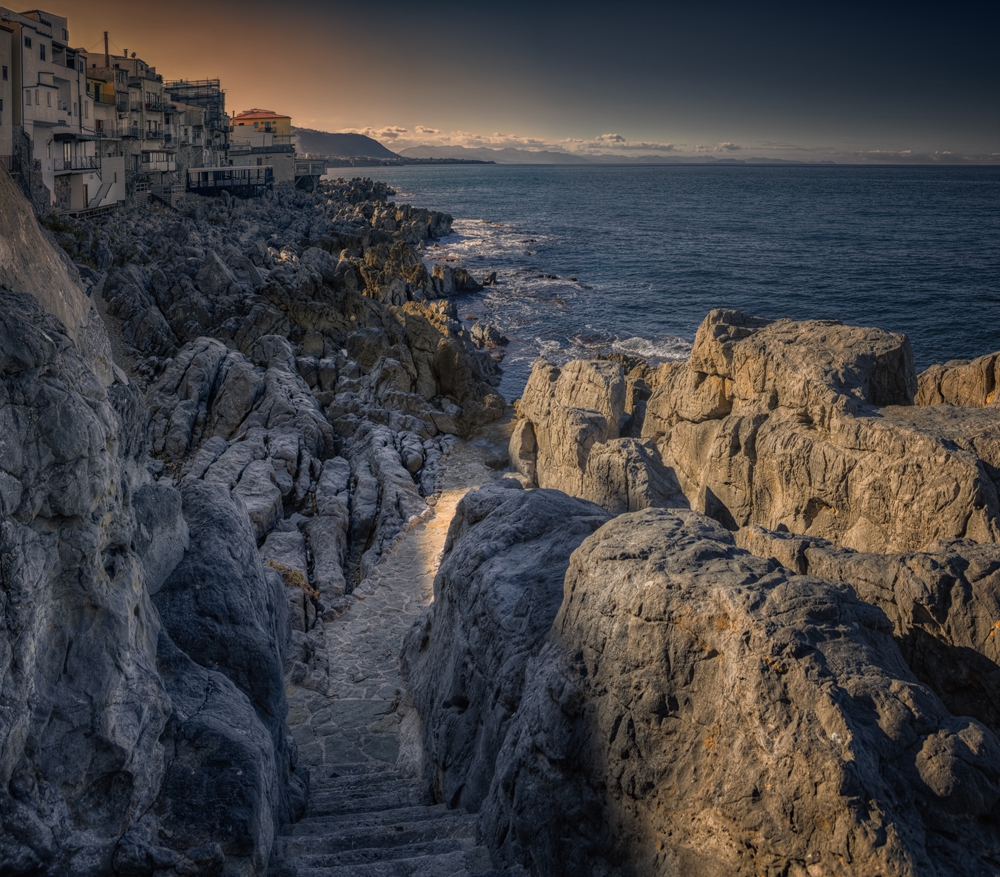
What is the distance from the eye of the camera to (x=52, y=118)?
44656mm

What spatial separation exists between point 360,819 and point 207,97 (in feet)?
344

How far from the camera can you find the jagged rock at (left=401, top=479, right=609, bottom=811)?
830 centimetres

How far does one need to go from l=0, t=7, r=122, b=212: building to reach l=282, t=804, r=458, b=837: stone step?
41.4 meters

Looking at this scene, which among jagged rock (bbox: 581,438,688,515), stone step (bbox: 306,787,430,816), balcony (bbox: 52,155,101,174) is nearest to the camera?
stone step (bbox: 306,787,430,816)

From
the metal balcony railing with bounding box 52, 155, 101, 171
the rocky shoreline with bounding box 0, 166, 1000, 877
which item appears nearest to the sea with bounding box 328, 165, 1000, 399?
the rocky shoreline with bounding box 0, 166, 1000, 877

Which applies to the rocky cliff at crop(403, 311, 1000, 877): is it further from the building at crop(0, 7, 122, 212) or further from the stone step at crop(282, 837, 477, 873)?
the building at crop(0, 7, 122, 212)

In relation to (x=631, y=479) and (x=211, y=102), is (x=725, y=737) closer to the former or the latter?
(x=631, y=479)

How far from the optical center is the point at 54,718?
544 centimetres

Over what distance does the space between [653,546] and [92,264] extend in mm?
39503

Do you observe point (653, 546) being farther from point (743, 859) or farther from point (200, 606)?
point (200, 606)

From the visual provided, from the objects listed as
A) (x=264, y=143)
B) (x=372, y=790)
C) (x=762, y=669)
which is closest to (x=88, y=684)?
(x=762, y=669)

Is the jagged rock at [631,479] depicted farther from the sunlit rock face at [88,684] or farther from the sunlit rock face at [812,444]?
the sunlit rock face at [88,684]

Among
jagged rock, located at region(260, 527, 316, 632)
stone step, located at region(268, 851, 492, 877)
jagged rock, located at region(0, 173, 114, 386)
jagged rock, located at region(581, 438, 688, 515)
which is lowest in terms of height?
jagged rock, located at region(260, 527, 316, 632)

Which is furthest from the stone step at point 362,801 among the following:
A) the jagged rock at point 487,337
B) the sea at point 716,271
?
the jagged rock at point 487,337
